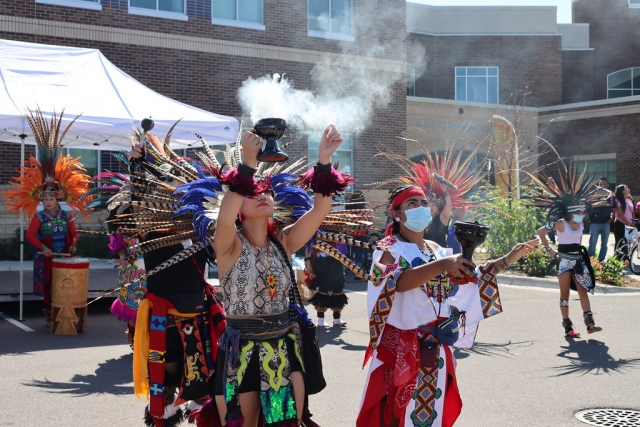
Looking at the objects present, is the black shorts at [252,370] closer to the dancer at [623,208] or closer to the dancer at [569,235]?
the dancer at [569,235]

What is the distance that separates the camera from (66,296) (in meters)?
9.56

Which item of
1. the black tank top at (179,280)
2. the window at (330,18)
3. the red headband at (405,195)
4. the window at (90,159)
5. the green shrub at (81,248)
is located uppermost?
the window at (330,18)

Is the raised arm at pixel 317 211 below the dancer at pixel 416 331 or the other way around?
the other way around

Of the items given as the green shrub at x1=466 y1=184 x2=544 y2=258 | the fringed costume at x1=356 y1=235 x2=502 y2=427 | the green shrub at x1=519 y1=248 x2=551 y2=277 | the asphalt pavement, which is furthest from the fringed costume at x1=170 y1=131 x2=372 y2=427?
the green shrub at x1=466 y1=184 x2=544 y2=258

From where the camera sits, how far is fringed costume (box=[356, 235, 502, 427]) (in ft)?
14.8

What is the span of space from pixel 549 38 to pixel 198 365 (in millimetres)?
31564

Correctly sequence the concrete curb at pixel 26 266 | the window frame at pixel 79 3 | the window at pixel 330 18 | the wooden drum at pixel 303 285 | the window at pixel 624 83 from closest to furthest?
the wooden drum at pixel 303 285 → the concrete curb at pixel 26 266 → the window frame at pixel 79 3 → the window at pixel 330 18 → the window at pixel 624 83

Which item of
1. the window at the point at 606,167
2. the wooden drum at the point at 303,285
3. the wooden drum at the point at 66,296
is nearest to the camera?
the wooden drum at the point at 66,296

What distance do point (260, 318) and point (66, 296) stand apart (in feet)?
20.3

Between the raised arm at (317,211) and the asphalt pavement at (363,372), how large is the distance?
2126 millimetres

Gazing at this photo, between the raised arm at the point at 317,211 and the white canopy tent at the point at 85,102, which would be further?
the white canopy tent at the point at 85,102

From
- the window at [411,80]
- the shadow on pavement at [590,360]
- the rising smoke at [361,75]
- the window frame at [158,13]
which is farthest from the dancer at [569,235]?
the window at [411,80]

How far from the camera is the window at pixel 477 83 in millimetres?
33625

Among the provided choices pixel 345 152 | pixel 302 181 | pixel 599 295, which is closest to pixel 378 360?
pixel 302 181
